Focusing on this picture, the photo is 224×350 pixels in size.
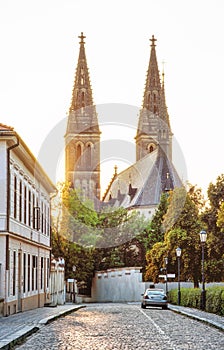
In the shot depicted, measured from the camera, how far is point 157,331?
77.5 ft

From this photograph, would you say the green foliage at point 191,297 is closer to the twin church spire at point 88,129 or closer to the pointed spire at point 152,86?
the twin church spire at point 88,129

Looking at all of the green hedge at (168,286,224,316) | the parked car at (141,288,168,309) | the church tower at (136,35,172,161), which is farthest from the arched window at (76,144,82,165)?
the parked car at (141,288,168,309)

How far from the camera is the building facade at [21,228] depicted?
3294 cm

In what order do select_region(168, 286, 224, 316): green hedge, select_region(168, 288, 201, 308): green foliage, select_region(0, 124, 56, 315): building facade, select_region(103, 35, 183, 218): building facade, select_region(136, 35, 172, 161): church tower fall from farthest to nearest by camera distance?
select_region(136, 35, 172, 161): church tower < select_region(103, 35, 183, 218): building facade < select_region(168, 288, 201, 308): green foliage < select_region(0, 124, 56, 315): building facade < select_region(168, 286, 224, 316): green hedge

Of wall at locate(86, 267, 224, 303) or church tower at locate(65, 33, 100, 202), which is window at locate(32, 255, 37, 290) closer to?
wall at locate(86, 267, 224, 303)

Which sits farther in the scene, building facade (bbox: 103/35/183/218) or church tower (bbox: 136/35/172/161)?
church tower (bbox: 136/35/172/161)

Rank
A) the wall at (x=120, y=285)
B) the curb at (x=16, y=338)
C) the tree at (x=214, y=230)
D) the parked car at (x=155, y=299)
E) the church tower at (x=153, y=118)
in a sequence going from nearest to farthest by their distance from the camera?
the curb at (x=16, y=338) < the parked car at (x=155, y=299) < the tree at (x=214, y=230) < the wall at (x=120, y=285) < the church tower at (x=153, y=118)

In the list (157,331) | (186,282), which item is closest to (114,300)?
(186,282)

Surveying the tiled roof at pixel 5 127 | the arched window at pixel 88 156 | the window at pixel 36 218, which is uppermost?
the arched window at pixel 88 156

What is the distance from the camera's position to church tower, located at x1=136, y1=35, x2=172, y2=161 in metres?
145

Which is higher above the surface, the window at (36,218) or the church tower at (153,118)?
the church tower at (153,118)

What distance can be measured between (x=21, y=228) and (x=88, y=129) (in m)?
107

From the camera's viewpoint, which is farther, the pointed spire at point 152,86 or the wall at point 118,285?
the pointed spire at point 152,86

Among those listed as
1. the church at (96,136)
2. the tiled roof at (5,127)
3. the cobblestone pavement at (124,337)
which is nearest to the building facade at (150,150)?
the church at (96,136)
